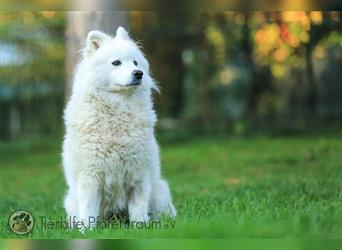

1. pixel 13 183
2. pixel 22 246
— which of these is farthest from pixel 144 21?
pixel 22 246

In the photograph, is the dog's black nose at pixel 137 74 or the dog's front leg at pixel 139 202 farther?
the dog's front leg at pixel 139 202

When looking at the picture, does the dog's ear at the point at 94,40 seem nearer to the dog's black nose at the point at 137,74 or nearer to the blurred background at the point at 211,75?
the dog's black nose at the point at 137,74

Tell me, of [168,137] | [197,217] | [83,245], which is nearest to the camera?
[83,245]

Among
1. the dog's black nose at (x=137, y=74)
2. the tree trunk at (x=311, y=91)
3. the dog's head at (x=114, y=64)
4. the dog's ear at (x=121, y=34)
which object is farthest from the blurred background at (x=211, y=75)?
the dog's black nose at (x=137, y=74)

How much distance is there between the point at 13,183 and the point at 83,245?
5.10m

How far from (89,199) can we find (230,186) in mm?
2855

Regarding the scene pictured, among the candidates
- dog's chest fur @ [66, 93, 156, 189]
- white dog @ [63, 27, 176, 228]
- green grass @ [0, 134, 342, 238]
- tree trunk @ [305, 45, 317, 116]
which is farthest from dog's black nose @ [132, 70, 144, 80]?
tree trunk @ [305, 45, 317, 116]

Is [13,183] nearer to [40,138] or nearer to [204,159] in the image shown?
[204,159]

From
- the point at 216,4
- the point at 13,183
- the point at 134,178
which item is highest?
the point at 216,4

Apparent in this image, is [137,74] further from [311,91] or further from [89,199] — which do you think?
[311,91]

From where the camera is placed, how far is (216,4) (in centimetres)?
514

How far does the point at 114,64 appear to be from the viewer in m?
4.92

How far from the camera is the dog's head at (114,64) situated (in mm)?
4871

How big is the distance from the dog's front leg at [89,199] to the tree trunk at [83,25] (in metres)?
1.73
